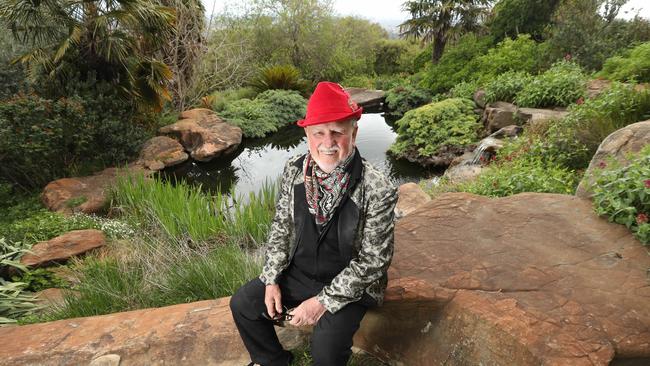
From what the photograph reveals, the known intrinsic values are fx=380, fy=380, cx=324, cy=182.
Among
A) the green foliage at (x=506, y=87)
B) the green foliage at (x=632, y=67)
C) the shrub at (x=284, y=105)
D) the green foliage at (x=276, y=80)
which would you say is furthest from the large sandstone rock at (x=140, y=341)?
the green foliage at (x=276, y=80)

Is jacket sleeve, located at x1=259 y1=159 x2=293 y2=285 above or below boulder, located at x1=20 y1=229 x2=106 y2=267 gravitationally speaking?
above

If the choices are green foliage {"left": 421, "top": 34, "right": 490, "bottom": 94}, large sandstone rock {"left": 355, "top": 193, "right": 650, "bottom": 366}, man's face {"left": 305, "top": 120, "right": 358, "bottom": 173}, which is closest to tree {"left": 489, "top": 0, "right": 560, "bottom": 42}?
green foliage {"left": 421, "top": 34, "right": 490, "bottom": 94}

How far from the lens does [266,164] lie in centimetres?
951

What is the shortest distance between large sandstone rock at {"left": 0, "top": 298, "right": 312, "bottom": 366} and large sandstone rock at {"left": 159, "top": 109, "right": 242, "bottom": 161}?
23.9 feet

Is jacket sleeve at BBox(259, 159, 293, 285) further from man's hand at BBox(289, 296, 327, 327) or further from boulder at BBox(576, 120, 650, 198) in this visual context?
boulder at BBox(576, 120, 650, 198)

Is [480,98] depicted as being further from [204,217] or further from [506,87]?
[204,217]

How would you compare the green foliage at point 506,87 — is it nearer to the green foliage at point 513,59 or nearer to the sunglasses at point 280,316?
the green foliage at point 513,59

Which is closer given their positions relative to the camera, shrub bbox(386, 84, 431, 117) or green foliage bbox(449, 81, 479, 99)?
green foliage bbox(449, 81, 479, 99)

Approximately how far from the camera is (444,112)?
Answer: 9.40 m

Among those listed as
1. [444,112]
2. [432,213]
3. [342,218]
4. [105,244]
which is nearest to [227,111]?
[444,112]

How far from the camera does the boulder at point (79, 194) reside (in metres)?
6.09

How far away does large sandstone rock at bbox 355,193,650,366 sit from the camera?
5.31 ft

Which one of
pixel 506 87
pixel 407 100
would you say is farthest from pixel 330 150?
pixel 407 100

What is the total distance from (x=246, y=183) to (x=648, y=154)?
684 centimetres
